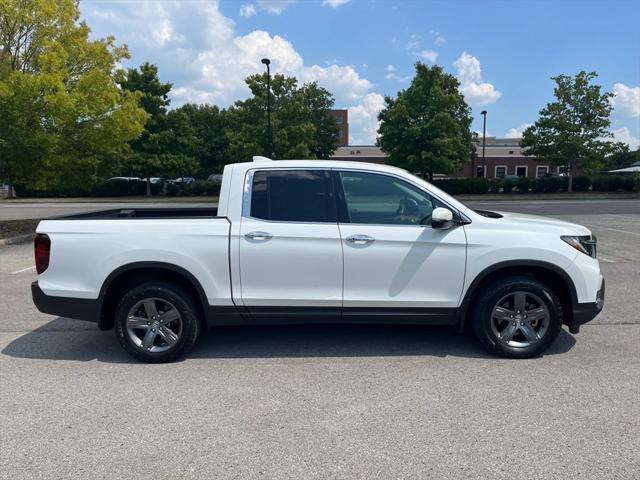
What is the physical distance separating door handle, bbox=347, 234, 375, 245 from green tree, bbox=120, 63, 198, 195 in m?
30.0

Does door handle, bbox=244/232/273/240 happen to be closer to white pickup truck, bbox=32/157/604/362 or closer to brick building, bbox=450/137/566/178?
white pickup truck, bbox=32/157/604/362

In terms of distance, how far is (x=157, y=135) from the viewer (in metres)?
31.6

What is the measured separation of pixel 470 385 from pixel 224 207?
2.60 m

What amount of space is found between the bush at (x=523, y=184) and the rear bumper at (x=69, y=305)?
35.7 metres

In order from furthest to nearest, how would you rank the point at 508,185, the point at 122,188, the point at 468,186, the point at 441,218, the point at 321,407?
the point at 122,188 → the point at 508,185 → the point at 468,186 → the point at 441,218 → the point at 321,407

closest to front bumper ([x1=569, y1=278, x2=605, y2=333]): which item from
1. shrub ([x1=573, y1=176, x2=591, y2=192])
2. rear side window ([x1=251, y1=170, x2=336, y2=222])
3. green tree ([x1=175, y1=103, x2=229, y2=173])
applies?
rear side window ([x1=251, y1=170, x2=336, y2=222])

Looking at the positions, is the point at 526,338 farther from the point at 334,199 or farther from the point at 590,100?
the point at 590,100

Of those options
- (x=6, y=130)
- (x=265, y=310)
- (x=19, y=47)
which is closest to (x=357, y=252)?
(x=265, y=310)

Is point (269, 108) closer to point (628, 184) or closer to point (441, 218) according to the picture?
point (441, 218)

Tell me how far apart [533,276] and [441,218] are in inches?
44.6

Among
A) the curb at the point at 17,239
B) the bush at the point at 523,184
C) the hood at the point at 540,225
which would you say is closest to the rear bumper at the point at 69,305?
the hood at the point at 540,225

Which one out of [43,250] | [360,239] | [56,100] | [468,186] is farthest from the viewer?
[468,186]

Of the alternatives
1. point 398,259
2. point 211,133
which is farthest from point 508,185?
point 398,259

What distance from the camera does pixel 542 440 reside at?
2.92 metres
